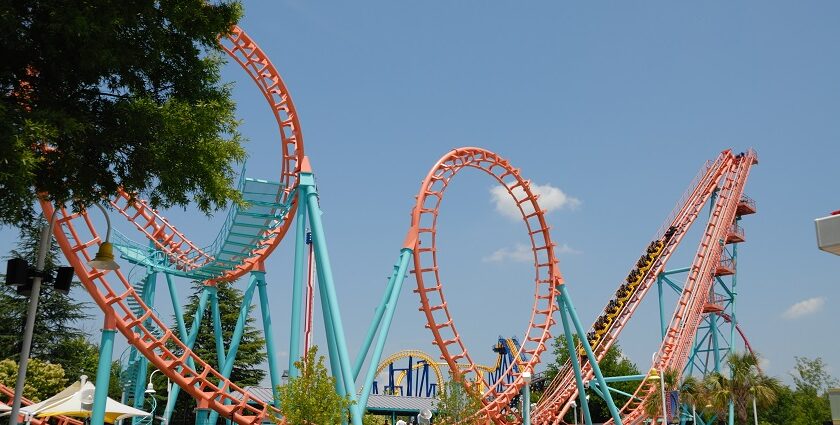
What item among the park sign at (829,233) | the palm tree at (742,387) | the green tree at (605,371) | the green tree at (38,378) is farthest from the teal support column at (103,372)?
the green tree at (605,371)

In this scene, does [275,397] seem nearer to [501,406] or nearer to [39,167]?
[501,406]

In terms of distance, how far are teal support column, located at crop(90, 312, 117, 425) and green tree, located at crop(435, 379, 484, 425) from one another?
375 inches

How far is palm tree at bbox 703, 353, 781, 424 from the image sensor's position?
24.2 meters

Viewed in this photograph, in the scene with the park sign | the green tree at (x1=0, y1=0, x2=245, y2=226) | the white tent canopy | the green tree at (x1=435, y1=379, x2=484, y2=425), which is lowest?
the white tent canopy

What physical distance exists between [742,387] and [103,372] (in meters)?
18.8

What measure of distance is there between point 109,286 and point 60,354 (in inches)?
879

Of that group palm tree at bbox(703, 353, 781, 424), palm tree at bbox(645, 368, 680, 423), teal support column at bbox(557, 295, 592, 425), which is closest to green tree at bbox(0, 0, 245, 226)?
teal support column at bbox(557, 295, 592, 425)

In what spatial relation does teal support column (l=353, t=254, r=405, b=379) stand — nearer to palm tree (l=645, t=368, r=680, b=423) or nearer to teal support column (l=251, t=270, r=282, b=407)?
teal support column (l=251, t=270, r=282, b=407)

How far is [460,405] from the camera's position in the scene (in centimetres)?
2203

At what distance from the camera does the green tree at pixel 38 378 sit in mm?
29547

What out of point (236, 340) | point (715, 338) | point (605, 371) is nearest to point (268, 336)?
point (236, 340)

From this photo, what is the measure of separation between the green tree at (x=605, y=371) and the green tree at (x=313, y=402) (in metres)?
33.1

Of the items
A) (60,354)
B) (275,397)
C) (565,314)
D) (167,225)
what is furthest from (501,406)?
(60,354)

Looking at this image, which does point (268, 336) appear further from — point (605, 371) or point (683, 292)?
point (605, 371)
